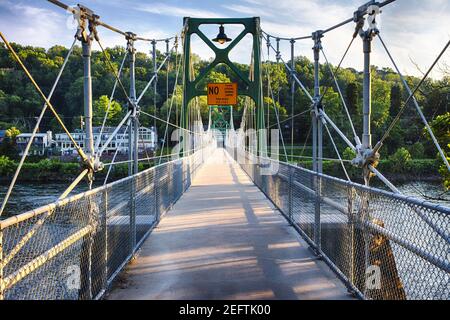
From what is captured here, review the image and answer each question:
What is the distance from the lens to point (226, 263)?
362 cm

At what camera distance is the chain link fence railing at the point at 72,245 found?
1.85 meters

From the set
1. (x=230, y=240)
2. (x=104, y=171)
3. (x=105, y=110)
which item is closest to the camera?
(x=230, y=240)

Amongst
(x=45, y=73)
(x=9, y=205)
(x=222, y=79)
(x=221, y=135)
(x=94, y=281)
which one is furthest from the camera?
(x=221, y=135)

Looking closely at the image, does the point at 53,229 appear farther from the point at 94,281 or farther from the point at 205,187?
the point at 205,187

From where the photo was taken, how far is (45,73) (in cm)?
921

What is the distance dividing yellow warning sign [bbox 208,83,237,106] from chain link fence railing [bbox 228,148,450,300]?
959 centimetres

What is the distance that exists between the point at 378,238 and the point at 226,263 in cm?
133

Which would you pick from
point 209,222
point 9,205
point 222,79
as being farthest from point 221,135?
point 209,222

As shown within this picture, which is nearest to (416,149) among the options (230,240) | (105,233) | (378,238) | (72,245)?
(230,240)

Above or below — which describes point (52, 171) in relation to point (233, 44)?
below

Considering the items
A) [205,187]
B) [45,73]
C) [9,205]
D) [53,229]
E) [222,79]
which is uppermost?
[222,79]

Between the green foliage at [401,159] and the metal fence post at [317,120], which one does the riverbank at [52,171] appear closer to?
the green foliage at [401,159]

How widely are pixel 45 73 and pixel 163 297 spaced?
7.63 meters

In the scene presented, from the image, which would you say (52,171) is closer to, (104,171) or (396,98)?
(104,171)
